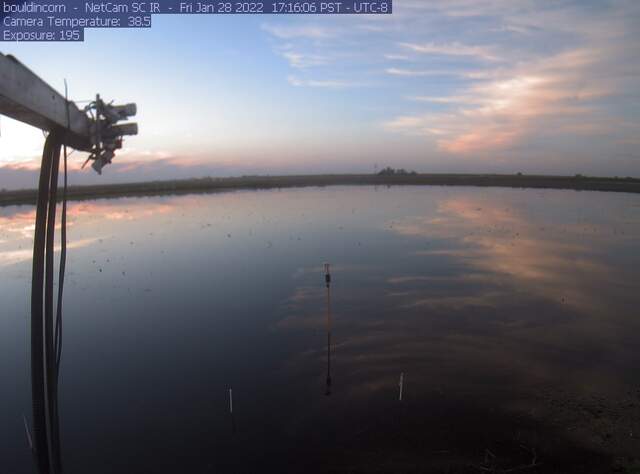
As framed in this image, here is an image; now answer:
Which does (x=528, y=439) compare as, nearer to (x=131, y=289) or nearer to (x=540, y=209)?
(x=131, y=289)

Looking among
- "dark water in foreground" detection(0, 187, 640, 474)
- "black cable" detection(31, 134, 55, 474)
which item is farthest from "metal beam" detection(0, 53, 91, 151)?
"dark water in foreground" detection(0, 187, 640, 474)

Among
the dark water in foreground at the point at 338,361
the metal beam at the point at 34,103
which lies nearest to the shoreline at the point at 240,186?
the dark water in foreground at the point at 338,361

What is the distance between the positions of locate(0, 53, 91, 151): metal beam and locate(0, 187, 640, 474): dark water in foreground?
6958mm

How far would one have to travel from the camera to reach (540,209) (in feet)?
178

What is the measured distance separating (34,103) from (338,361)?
34.6ft

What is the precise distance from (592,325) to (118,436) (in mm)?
16219

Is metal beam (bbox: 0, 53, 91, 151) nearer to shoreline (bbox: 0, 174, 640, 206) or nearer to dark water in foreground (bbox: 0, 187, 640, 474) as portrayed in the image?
dark water in foreground (bbox: 0, 187, 640, 474)

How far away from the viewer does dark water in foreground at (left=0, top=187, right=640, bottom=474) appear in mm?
8555

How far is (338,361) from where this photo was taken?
12.5 meters

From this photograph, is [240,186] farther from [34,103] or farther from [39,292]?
[34,103]

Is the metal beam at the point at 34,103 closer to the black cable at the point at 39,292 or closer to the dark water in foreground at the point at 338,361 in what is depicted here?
the black cable at the point at 39,292

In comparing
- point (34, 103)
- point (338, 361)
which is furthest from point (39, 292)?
point (338, 361)

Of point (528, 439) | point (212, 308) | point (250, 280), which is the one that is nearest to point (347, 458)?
point (528, 439)

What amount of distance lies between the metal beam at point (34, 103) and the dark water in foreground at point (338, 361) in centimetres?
696
